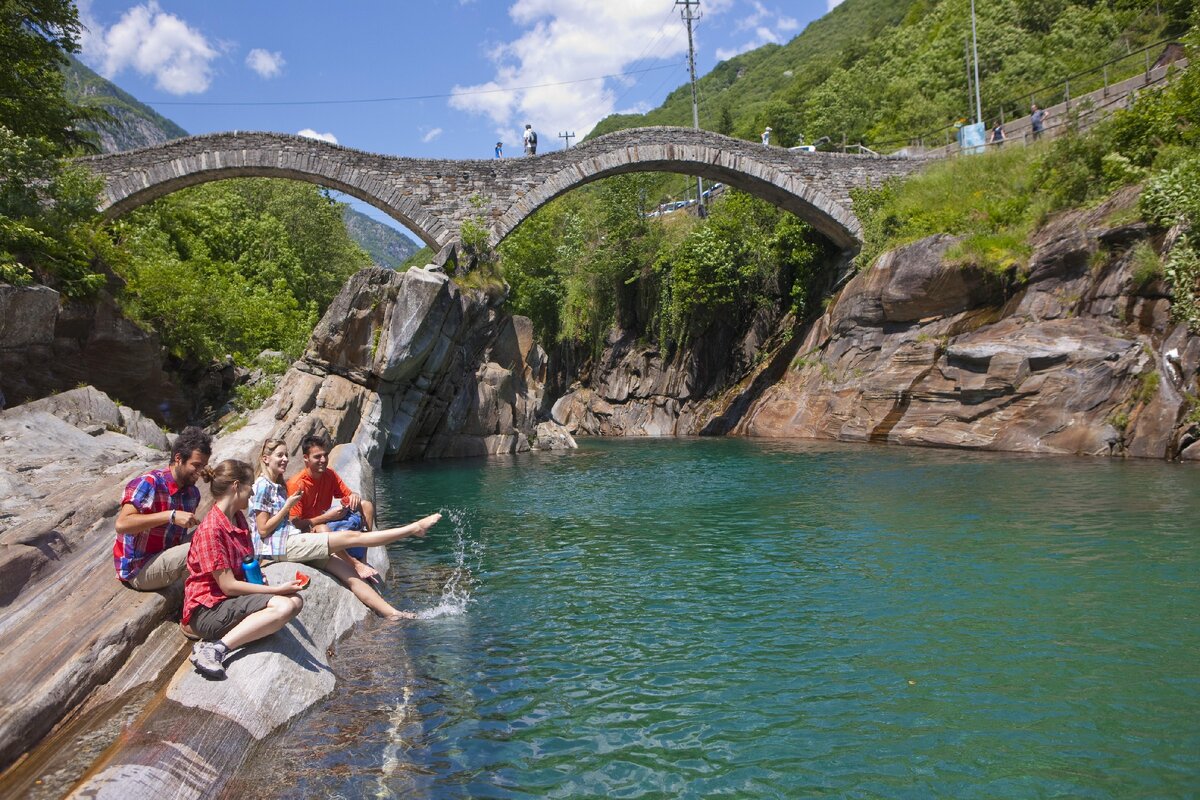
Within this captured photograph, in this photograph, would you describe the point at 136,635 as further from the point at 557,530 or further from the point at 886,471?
the point at 886,471

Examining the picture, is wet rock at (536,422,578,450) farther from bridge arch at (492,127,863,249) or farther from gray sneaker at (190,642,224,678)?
gray sneaker at (190,642,224,678)

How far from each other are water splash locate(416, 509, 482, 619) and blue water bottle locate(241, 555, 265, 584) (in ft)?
5.95

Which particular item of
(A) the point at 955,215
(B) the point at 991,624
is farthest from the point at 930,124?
(B) the point at 991,624

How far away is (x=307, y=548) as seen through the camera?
20.7 feet

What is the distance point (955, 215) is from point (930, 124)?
21.2m

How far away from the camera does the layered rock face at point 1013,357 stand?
14883 mm

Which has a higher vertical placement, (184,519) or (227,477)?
(227,477)

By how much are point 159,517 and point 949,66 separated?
51001 mm

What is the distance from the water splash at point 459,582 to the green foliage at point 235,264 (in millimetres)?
9920

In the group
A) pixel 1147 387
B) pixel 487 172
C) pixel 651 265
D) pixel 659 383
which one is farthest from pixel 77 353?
pixel 651 265

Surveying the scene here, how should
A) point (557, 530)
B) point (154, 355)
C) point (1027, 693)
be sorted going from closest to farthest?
point (1027, 693), point (557, 530), point (154, 355)

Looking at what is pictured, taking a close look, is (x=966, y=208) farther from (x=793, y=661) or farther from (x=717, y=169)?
(x=793, y=661)

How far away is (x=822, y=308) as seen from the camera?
89.4 ft

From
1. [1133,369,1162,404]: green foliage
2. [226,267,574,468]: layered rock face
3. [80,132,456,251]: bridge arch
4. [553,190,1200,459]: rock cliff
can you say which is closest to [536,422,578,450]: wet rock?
[226,267,574,468]: layered rock face
